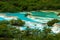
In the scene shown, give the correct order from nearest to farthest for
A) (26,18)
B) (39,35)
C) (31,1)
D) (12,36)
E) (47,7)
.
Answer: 1. (39,35)
2. (12,36)
3. (26,18)
4. (47,7)
5. (31,1)

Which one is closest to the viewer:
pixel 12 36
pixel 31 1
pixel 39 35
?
pixel 39 35

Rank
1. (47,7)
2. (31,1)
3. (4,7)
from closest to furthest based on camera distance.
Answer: (4,7) < (47,7) < (31,1)

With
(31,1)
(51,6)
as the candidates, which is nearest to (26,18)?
(51,6)

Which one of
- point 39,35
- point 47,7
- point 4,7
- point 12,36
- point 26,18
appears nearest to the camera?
point 39,35

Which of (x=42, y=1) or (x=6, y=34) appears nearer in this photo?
(x=6, y=34)

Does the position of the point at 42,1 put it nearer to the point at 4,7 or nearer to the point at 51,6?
the point at 51,6

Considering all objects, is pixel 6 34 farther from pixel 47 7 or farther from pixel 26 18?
pixel 47 7

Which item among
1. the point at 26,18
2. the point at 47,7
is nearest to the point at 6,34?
the point at 26,18

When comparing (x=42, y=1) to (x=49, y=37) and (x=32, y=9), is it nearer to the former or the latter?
(x=32, y=9)

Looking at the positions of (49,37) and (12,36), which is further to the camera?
(12,36)
